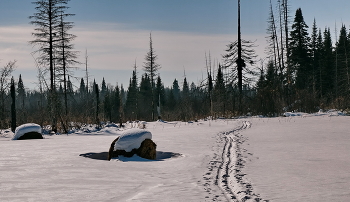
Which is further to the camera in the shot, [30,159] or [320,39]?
[320,39]

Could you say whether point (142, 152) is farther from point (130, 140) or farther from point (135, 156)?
point (130, 140)

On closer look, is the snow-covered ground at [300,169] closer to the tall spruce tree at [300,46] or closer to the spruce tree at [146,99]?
the tall spruce tree at [300,46]

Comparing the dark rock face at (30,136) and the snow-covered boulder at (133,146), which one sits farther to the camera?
the dark rock face at (30,136)

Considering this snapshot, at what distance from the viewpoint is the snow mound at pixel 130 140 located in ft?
26.1

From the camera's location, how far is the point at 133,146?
800 centimetres

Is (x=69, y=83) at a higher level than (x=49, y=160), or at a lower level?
higher

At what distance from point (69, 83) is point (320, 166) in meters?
23.4

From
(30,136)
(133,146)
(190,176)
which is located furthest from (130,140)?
(30,136)

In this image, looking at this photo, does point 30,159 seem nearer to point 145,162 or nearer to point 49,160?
point 49,160

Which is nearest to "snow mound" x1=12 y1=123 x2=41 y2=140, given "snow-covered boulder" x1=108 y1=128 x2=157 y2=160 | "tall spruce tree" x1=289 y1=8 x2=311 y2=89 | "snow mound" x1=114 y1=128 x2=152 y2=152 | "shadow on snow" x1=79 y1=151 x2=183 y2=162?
"shadow on snow" x1=79 y1=151 x2=183 y2=162

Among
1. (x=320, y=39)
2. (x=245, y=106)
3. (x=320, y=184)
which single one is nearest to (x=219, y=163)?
(x=320, y=184)

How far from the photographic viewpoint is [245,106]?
26172 millimetres

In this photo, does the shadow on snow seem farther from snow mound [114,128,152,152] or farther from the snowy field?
snow mound [114,128,152,152]

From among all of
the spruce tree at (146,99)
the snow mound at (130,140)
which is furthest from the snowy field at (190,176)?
the spruce tree at (146,99)
